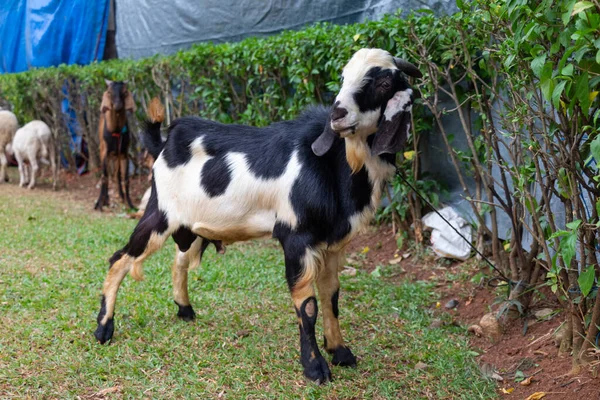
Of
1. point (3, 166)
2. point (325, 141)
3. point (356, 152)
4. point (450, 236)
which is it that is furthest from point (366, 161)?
point (3, 166)

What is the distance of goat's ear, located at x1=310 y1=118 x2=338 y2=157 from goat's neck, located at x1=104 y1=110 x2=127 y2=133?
20.5 ft

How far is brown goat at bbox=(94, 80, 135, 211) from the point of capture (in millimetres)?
9164

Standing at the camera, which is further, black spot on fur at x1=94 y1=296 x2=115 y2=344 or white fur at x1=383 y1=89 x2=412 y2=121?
black spot on fur at x1=94 y1=296 x2=115 y2=344

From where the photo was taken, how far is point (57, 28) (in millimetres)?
12734

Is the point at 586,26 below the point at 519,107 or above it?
above

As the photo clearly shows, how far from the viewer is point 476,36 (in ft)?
16.3

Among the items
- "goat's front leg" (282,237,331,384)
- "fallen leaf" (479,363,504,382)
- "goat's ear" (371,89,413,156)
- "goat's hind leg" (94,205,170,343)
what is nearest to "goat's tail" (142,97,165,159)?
"goat's hind leg" (94,205,170,343)

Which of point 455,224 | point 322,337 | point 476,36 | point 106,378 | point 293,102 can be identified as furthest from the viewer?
point 293,102

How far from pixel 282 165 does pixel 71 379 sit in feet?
5.68

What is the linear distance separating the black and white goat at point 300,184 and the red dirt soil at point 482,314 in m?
0.99

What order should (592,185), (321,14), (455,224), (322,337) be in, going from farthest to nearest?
1. (321,14)
2. (455,224)
3. (322,337)
4. (592,185)

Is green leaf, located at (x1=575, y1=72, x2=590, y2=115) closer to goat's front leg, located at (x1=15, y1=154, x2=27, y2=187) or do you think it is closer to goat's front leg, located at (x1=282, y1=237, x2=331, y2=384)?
goat's front leg, located at (x1=282, y1=237, x2=331, y2=384)

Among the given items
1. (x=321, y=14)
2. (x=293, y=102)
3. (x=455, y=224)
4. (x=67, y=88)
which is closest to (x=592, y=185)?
(x=455, y=224)

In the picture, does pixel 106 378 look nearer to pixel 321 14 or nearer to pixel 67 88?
pixel 321 14
